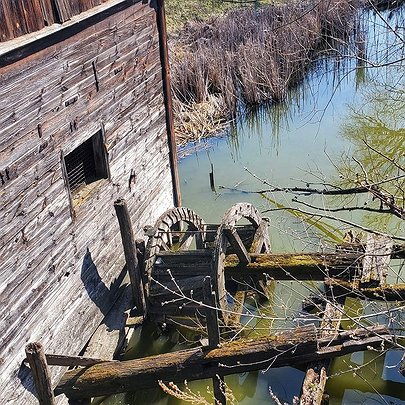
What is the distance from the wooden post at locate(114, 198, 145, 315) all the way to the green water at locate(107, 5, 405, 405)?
3.38ft

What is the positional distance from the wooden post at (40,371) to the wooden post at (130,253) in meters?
1.71

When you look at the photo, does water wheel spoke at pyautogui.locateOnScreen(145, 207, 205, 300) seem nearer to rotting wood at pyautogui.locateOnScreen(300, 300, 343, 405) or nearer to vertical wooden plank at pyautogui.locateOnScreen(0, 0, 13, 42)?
rotting wood at pyautogui.locateOnScreen(300, 300, 343, 405)

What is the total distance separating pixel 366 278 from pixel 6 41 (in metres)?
4.09

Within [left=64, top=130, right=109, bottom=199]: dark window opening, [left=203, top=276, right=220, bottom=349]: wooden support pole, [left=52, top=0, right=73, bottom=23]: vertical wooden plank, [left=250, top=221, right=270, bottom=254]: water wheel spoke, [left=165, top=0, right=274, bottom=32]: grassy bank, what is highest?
[left=52, top=0, right=73, bottom=23]: vertical wooden plank

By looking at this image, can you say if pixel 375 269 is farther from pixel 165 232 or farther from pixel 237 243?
pixel 165 232

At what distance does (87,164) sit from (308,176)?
5.49 meters

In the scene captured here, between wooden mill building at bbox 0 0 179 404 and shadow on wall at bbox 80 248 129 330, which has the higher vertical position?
wooden mill building at bbox 0 0 179 404

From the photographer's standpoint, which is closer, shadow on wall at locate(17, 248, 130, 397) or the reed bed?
shadow on wall at locate(17, 248, 130, 397)

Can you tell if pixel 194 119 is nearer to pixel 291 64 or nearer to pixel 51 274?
pixel 291 64

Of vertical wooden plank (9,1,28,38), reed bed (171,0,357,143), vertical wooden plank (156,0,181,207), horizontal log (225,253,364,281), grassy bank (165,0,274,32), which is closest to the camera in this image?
vertical wooden plank (9,1,28,38)

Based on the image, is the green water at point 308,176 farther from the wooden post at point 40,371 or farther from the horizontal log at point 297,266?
the wooden post at point 40,371

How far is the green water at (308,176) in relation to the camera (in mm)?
6109

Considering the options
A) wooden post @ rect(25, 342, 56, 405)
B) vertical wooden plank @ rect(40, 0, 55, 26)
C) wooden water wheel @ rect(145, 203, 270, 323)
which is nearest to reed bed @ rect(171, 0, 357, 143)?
wooden water wheel @ rect(145, 203, 270, 323)

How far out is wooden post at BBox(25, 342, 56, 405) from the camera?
171 inches
